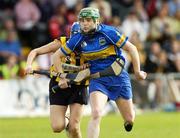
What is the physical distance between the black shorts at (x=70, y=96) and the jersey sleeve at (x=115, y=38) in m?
0.97

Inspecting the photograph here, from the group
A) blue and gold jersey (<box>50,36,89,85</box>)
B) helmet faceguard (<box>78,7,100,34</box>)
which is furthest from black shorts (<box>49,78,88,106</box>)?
helmet faceguard (<box>78,7,100,34</box>)

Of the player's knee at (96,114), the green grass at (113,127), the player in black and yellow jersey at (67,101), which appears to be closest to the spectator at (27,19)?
the green grass at (113,127)

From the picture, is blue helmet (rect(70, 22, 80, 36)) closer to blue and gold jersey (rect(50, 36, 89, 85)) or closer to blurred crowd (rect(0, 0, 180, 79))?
blue and gold jersey (rect(50, 36, 89, 85))

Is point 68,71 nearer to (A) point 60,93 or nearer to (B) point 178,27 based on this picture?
→ (A) point 60,93

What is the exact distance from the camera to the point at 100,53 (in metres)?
11.4

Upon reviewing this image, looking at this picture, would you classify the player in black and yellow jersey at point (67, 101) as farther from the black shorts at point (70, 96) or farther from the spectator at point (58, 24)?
the spectator at point (58, 24)

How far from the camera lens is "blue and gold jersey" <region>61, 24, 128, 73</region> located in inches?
446

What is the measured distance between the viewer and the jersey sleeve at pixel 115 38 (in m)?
11.3

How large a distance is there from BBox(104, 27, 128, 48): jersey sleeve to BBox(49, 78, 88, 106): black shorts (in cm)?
97

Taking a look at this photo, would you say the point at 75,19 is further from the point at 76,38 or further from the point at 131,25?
the point at 76,38

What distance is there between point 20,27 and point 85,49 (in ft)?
Answer: 43.0

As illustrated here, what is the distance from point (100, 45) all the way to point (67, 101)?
108cm

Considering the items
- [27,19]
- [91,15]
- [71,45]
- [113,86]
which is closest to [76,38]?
[71,45]

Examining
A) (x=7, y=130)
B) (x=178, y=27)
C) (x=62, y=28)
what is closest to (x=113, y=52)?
(x=7, y=130)
